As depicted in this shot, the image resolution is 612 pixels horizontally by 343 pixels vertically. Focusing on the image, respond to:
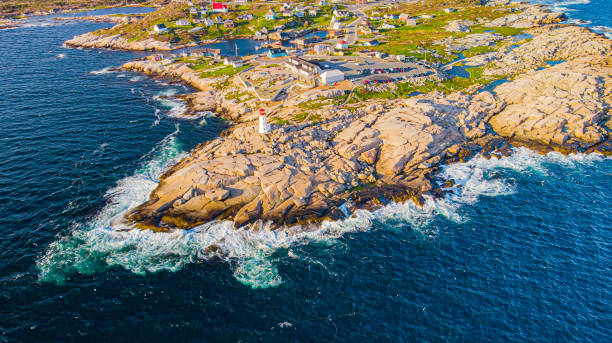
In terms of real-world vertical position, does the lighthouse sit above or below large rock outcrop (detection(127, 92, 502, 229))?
above

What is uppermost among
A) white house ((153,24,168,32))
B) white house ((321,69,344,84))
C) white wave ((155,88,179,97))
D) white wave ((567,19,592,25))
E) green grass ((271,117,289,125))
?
white house ((153,24,168,32))

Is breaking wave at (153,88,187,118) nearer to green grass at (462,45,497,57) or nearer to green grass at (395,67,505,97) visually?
green grass at (395,67,505,97)

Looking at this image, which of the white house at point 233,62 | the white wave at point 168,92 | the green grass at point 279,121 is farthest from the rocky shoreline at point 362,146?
the white house at point 233,62

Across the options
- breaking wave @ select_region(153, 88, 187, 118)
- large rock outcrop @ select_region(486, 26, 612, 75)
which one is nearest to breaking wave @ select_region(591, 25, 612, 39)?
large rock outcrop @ select_region(486, 26, 612, 75)

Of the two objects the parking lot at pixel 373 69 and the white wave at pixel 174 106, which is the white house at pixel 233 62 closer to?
the white wave at pixel 174 106

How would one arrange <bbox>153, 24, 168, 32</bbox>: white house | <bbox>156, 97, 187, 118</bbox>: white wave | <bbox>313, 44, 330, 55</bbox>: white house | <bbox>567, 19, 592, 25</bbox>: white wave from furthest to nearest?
<bbox>153, 24, 168, 32</bbox>: white house, <bbox>567, 19, 592, 25</bbox>: white wave, <bbox>313, 44, 330, 55</bbox>: white house, <bbox>156, 97, 187, 118</bbox>: white wave

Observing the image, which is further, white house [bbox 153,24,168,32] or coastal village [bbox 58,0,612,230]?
white house [bbox 153,24,168,32]

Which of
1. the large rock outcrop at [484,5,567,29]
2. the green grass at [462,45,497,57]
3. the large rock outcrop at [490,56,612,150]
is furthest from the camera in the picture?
the large rock outcrop at [484,5,567,29]
